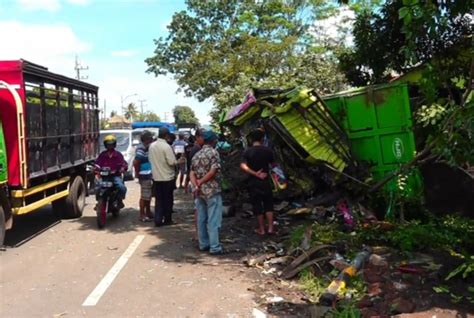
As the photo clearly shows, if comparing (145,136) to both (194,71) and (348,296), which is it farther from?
(194,71)

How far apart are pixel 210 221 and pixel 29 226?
13.1 feet

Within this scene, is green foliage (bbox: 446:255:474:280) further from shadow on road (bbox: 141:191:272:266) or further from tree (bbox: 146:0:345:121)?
tree (bbox: 146:0:345:121)

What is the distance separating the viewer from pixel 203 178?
737 centimetres

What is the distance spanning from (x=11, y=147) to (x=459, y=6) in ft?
19.9

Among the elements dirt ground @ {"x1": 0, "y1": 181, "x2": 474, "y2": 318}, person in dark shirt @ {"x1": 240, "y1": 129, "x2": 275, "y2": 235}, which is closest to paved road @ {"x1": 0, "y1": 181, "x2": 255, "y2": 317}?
dirt ground @ {"x1": 0, "y1": 181, "x2": 474, "y2": 318}

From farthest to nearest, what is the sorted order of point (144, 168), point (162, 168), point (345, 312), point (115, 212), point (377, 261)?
point (115, 212) < point (144, 168) < point (162, 168) < point (377, 261) < point (345, 312)

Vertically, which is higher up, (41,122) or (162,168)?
(41,122)

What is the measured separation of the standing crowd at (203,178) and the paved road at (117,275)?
0.41m

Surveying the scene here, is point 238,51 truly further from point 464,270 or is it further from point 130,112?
point 130,112

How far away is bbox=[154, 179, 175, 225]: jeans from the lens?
30.3 ft

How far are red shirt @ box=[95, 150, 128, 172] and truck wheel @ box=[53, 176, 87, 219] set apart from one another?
1.02m

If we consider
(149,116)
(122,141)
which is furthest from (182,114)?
(122,141)

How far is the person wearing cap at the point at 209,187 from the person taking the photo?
7402 mm

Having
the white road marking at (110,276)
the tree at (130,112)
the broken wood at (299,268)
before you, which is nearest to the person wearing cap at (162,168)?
the white road marking at (110,276)
